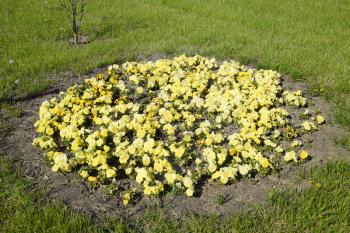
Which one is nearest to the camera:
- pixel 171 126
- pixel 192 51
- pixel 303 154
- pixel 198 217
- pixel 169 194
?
pixel 198 217

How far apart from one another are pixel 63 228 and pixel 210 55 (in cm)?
542

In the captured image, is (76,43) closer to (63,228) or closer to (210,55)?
(210,55)

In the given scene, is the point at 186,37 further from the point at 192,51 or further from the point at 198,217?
the point at 198,217

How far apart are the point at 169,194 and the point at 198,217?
0.47 m

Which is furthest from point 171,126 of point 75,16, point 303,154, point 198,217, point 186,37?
point 75,16

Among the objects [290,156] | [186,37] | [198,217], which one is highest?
[186,37]

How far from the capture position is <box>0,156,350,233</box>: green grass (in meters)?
3.99

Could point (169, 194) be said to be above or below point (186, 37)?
below

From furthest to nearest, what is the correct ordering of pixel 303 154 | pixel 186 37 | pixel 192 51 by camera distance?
pixel 186 37, pixel 192 51, pixel 303 154

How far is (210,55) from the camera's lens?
27.8ft

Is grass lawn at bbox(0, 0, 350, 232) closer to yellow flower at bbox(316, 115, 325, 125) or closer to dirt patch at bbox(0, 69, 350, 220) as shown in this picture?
dirt patch at bbox(0, 69, 350, 220)

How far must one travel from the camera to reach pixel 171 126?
17.7 ft

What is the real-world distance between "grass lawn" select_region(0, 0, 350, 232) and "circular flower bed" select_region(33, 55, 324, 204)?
20.5 inches

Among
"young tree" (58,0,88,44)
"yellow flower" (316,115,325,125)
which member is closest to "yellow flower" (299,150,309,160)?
"yellow flower" (316,115,325,125)
